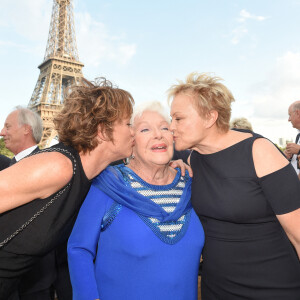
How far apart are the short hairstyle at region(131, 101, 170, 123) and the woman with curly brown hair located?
82 millimetres

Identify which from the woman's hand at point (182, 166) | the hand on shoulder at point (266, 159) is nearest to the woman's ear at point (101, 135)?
the woman's hand at point (182, 166)

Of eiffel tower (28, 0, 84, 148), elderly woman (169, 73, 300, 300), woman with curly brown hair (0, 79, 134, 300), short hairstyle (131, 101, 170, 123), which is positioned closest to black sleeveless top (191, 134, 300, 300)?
elderly woman (169, 73, 300, 300)

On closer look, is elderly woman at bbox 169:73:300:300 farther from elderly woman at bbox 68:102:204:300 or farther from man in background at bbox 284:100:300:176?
man in background at bbox 284:100:300:176

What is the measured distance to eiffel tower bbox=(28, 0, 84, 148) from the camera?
4178cm

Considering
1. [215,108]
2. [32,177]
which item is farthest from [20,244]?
[215,108]

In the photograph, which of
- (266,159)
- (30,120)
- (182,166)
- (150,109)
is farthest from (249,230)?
(30,120)

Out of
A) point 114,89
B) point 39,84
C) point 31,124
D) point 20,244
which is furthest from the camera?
point 39,84

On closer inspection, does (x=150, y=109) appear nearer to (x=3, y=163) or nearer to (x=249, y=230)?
(x=249, y=230)

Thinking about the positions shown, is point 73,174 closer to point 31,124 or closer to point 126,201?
point 126,201

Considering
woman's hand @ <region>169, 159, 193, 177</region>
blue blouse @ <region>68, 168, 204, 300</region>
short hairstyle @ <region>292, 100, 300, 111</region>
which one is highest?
Result: short hairstyle @ <region>292, 100, 300, 111</region>

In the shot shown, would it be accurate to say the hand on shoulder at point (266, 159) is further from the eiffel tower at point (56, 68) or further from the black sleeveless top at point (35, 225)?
the eiffel tower at point (56, 68)

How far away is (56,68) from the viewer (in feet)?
145

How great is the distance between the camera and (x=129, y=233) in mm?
2172

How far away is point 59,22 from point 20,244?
188 ft
